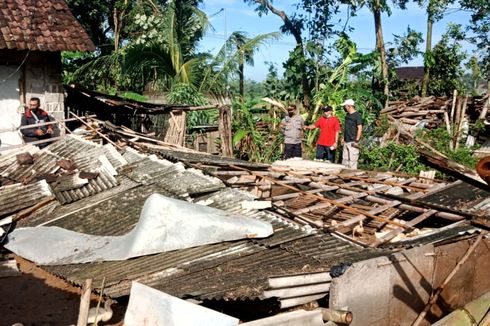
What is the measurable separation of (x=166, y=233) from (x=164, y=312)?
5.66 feet

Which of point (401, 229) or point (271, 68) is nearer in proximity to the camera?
point (401, 229)

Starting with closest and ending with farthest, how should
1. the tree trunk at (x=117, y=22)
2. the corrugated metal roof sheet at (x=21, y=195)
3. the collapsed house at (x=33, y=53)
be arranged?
the corrugated metal roof sheet at (x=21, y=195), the collapsed house at (x=33, y=53), the tree trunk at (x=117, y=22)

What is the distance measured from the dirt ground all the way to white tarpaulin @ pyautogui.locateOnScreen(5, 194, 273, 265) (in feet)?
1.85

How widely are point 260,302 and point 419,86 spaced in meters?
17.6

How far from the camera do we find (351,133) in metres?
11.3

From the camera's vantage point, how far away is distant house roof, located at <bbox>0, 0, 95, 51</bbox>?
33.7 feet

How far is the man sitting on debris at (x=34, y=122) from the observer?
10.3 metres

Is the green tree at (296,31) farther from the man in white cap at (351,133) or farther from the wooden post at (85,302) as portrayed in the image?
the wooden post at (85,302)

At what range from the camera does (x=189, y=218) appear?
6000 mm

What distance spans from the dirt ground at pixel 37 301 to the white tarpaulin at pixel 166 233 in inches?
22.2

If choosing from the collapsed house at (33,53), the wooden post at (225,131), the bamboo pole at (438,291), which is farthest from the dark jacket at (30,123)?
the bamboo pole at (438,291)

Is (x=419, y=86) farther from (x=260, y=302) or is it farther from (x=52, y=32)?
(x=260, y=302)

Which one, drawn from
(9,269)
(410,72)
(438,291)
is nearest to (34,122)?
(9,269)

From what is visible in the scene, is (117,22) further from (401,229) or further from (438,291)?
(438,291)
